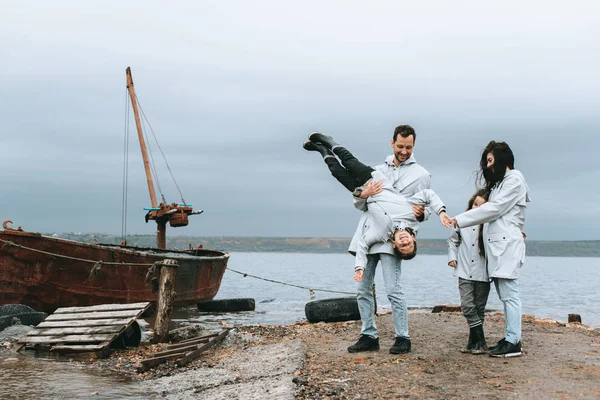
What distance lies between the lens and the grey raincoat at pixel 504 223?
5.45 metres

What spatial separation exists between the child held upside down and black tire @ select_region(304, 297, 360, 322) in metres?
4.18

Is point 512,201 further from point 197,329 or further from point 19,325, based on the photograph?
point 19,325

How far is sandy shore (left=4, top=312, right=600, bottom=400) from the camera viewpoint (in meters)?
4.73

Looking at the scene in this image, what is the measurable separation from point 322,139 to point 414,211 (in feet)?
3.64

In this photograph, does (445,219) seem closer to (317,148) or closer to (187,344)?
(317,148)

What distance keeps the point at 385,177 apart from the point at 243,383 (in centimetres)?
233

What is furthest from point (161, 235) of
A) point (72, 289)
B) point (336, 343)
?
point (336, 343)

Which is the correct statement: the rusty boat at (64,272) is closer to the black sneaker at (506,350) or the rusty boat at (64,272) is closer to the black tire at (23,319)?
the black tire at (23,319)

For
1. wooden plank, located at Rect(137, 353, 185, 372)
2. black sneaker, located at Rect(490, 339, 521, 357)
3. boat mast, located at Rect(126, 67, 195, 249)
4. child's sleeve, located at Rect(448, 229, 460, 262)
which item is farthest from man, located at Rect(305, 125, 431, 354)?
boat mast, located at Rect(126, 67, 195, 249)

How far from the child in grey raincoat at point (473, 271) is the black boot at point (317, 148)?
143cm

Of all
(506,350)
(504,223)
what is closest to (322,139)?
(504,223)

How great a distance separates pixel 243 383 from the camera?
18.2ft

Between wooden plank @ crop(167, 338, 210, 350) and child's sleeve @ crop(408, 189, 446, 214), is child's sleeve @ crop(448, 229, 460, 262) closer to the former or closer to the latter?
child's sleeve @ crop(408, 189, 446, 214)

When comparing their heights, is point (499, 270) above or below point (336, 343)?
above
